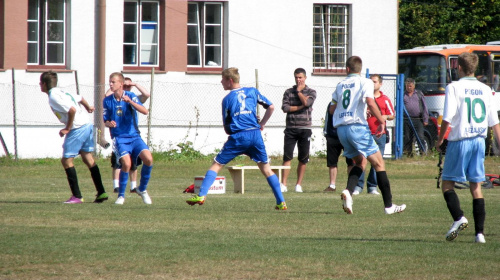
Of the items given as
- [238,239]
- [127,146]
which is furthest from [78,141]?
[238,239]

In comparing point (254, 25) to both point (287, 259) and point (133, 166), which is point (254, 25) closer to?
point (133, 166)

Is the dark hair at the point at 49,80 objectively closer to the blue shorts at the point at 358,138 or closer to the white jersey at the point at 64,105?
the white jersey at the point at 64,105

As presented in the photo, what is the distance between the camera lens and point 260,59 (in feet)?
87.0

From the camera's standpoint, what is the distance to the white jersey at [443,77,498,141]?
331 inches

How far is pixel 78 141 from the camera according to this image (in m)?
12.4

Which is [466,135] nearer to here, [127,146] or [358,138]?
[358,138]

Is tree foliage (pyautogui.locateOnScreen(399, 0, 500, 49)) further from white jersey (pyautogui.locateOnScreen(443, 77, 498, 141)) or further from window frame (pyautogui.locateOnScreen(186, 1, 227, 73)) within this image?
white jersey (pyautogui.locateOnScreen(443, 77, 498, 141))

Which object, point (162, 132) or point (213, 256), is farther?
point (162, 132)

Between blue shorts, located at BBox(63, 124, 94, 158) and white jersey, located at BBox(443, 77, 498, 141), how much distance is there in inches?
226

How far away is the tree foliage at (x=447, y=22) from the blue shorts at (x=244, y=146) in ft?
96.7

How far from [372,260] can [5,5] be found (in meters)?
18.6

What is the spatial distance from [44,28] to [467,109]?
708 inches

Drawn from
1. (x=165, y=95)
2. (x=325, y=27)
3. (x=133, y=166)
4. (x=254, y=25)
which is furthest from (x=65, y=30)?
(x=133, y=166)

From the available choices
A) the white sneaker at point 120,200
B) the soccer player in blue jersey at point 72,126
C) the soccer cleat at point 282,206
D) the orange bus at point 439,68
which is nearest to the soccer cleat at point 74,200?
the soccer player in blue jersey at point 72,126
